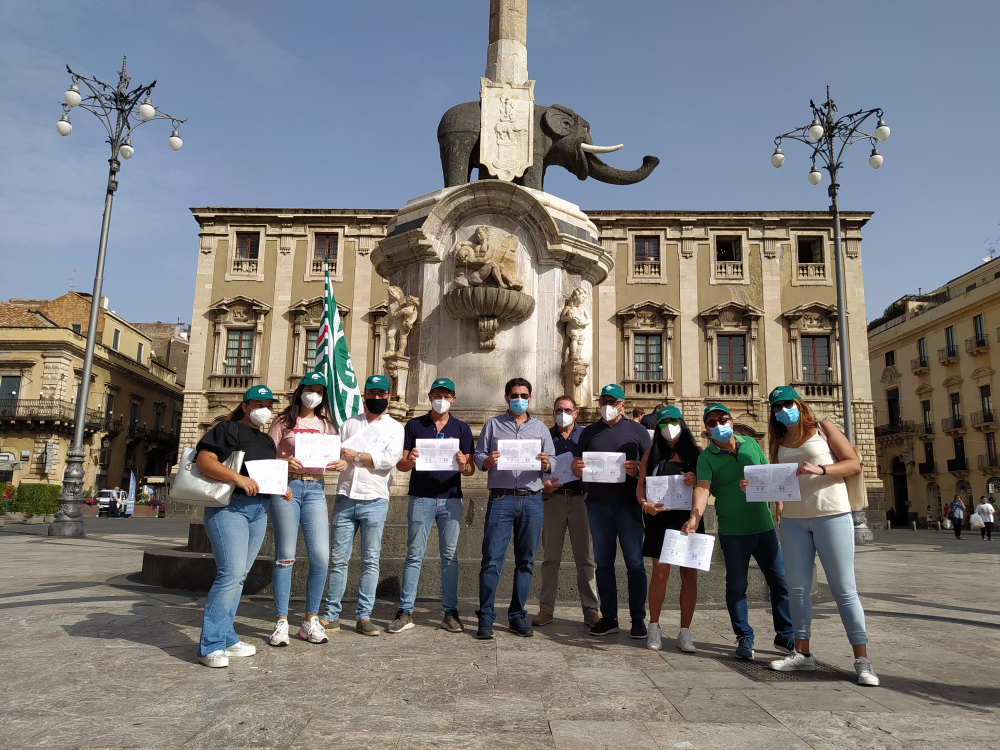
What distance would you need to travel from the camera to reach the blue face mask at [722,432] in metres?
5.10

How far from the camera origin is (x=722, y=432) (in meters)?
5.10

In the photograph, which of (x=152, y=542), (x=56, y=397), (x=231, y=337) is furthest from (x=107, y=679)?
(x=56, y=397)

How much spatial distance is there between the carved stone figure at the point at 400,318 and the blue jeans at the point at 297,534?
4.00 m

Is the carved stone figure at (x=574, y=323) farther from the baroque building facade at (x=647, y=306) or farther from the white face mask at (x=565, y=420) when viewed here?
the baroque building facade at (x=647, y=306)

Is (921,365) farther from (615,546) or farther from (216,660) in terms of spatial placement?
(216,660)

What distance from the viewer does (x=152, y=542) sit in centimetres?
1497

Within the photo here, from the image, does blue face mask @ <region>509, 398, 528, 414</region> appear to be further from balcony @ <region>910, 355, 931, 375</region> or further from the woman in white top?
balcony @ <region>910, 355, 931, 375</region>

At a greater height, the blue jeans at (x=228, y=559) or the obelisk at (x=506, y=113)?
the obelisk at (x=506, y=113)

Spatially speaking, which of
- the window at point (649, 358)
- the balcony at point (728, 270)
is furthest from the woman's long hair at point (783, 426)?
the balcony at point (728, 270)

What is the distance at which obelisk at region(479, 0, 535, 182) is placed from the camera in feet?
32.5

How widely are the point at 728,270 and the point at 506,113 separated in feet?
84.4

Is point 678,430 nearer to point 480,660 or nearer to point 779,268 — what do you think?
point 480,660

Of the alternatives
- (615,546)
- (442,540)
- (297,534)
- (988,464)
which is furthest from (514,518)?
(988,464)

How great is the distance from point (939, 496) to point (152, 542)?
138ft
